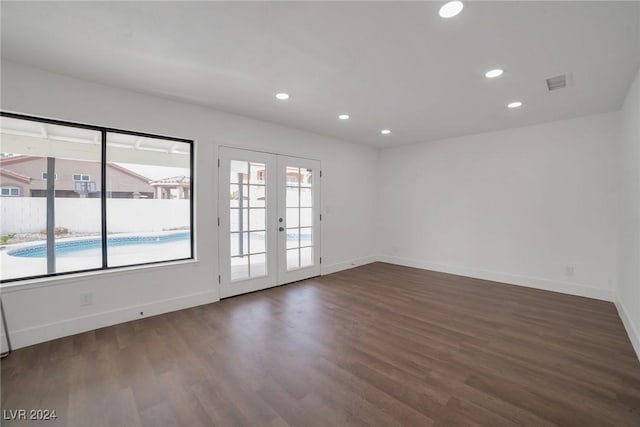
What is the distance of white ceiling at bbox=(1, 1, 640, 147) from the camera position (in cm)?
186

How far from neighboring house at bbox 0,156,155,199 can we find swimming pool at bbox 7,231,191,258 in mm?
501

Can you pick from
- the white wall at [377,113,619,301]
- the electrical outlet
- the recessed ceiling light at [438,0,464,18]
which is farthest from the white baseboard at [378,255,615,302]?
the electrical outlet

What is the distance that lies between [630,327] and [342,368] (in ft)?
9.93

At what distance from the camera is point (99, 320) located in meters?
2.98

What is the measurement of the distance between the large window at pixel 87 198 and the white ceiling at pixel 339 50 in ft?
2.18

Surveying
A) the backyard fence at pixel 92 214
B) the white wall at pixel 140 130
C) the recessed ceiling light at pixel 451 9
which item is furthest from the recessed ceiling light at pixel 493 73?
the backyard fence at pixel 92 214

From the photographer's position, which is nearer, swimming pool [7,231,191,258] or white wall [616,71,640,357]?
white wall [616,71,640,357]

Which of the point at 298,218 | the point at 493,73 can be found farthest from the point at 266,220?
the point at 493,73

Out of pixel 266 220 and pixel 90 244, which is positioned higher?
pixel 266 220

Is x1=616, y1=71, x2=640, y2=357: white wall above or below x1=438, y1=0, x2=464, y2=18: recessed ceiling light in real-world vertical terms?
below

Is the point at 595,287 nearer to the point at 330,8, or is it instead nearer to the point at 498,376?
the point at 498,376

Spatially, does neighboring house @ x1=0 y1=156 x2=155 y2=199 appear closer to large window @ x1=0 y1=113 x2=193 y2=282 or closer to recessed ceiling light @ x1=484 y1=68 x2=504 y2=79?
large window @ x1=0 y1=113 x2=193 y2=282

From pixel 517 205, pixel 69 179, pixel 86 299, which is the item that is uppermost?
pixel 69 179

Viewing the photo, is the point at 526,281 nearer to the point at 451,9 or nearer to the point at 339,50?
the point at 451,9
